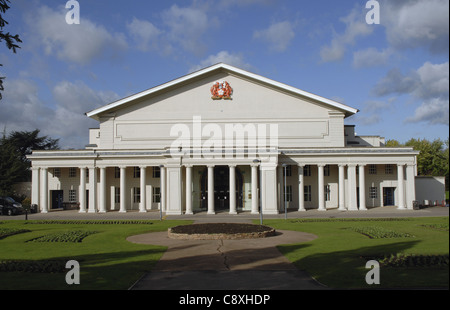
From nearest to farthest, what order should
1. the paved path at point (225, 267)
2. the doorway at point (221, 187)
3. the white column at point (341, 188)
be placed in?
the paved path at point (225, 267) → the white column at point (341, 188) → the doorway at point (221, 187)

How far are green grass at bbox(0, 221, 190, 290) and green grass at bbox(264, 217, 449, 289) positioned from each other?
6.21 metres

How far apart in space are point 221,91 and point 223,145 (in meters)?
6.79

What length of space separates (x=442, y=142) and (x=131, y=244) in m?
70.5

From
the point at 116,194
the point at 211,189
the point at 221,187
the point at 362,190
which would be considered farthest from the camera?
the point at 116,194

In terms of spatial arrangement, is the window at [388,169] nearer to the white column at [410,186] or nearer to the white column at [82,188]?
the white column at [410,186]

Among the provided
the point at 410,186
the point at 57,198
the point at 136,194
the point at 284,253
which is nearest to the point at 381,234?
the point at 284,253

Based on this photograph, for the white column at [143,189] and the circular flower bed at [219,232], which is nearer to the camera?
the circular flower bed at [219,232]

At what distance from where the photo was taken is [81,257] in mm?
18031

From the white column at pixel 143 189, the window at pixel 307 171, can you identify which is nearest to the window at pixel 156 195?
the white column at pixel 143 189

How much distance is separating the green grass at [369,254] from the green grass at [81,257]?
20.4ft

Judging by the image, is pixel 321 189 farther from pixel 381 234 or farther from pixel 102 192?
pixel 102 192

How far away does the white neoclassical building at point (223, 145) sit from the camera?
47.4 meters

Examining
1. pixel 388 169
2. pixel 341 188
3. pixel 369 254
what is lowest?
pixel 369 254

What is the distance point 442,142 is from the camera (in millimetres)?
77250
